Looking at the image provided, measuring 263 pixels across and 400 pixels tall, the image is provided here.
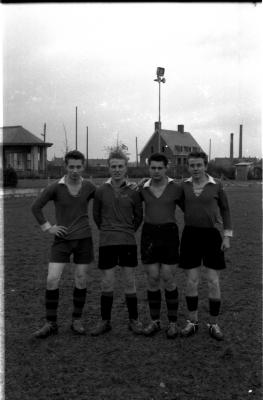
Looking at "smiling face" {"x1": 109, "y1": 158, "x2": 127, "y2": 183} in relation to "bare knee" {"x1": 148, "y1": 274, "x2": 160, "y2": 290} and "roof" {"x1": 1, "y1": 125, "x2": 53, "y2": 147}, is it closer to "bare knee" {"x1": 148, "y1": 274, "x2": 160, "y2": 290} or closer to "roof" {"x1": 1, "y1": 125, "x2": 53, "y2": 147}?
"bare knee" {"x1": 148, "y1": 274, "x2": 160, "y2": 290}

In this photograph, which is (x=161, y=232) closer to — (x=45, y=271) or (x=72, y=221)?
(x=72, y=221)

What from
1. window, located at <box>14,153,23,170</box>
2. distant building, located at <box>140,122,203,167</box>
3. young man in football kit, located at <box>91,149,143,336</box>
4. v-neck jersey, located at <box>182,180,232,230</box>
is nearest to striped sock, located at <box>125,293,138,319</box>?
young man in football kit, located at <box>91,149,143,336</box>

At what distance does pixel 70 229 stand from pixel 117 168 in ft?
2.54

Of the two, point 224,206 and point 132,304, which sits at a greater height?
point 224,206

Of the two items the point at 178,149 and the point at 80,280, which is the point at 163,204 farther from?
the point at 178,149

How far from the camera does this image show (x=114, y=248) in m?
4.56

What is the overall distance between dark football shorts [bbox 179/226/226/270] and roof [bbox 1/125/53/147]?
4242cm

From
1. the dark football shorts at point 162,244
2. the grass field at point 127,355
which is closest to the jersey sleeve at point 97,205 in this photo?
the dark football shorts at point 162,244

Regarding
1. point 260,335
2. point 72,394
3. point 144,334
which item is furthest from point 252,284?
point 72,394

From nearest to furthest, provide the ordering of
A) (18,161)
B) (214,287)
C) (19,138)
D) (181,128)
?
1. (214,287)
2. (19,138)
3. (18,161)
4. (181,128)

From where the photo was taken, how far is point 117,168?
454cm

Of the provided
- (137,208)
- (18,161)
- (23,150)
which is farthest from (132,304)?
(18,161)

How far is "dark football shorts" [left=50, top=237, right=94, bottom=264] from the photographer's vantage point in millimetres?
4590

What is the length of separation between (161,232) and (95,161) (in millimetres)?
111507
